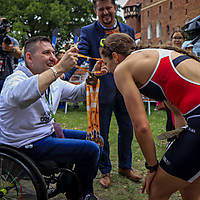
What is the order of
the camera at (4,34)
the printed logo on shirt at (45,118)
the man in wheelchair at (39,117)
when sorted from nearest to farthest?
the man in wheelchair at (39,117)
the printed logo on shirt at (45,118)
the camera at (4,34)

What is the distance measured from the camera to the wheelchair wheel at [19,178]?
214cm

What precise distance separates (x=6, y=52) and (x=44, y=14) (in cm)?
1999

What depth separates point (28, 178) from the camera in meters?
2.17

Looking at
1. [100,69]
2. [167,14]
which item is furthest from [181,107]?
[167,14]

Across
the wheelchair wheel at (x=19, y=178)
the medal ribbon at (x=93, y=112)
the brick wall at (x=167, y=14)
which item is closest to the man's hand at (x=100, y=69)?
the medal ribbon at (x=93, y=112)

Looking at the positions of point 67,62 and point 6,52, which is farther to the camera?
point 6,52

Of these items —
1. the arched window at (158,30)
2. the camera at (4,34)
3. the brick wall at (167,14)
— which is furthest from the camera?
the arched window at (158,30)

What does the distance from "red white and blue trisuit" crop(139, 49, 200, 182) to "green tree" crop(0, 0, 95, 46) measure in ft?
67.1

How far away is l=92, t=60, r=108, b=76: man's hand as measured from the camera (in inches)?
117

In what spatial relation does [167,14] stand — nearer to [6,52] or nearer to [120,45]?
[6,52]

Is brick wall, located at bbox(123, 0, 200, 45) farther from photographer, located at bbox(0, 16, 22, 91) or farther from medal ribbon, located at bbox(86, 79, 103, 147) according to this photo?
medal ribbon, located at bbox(86, 79, 103, 147)

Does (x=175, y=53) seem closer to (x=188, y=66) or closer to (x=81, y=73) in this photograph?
(x=188, y=66)

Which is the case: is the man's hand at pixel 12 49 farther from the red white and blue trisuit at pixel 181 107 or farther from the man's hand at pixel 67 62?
the red white and blue trisuit at pixel 181 107

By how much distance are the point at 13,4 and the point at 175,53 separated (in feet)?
79.6
